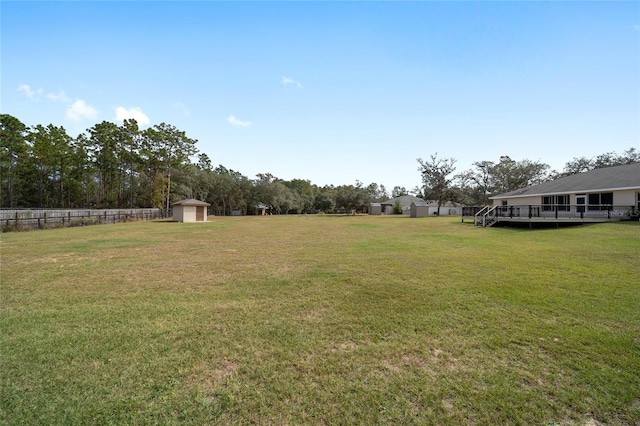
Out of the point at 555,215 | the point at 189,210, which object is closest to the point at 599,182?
the point at 555,215

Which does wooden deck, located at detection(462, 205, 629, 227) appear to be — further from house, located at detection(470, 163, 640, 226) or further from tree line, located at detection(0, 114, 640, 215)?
tree line, located at detection(0, 114, 640, 215)

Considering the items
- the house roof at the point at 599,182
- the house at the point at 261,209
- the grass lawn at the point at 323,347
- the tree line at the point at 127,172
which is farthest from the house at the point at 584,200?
the house at the point at 261,209

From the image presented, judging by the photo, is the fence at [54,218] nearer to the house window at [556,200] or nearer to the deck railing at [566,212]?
the deck railing at [566,212]

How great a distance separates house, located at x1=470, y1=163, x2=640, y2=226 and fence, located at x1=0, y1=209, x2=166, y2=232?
3044 cm

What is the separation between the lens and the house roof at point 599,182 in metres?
18.3

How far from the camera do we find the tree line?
3991 cm

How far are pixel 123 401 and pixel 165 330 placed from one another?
1.38 metres

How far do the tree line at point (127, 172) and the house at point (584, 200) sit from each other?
2609cm

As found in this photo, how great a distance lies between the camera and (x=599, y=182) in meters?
20.5

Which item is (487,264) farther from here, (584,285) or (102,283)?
(102,283)

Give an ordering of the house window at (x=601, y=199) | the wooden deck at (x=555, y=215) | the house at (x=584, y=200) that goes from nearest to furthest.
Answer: the wooden deck at (x=555, y=215) → the house at (x=584, y=200) → the house window at (x=601, y=199)

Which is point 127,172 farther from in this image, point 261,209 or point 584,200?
point 584,200

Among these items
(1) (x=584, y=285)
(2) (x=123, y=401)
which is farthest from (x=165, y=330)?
(1) (x=584, y=285)

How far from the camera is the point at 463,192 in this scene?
173ft
